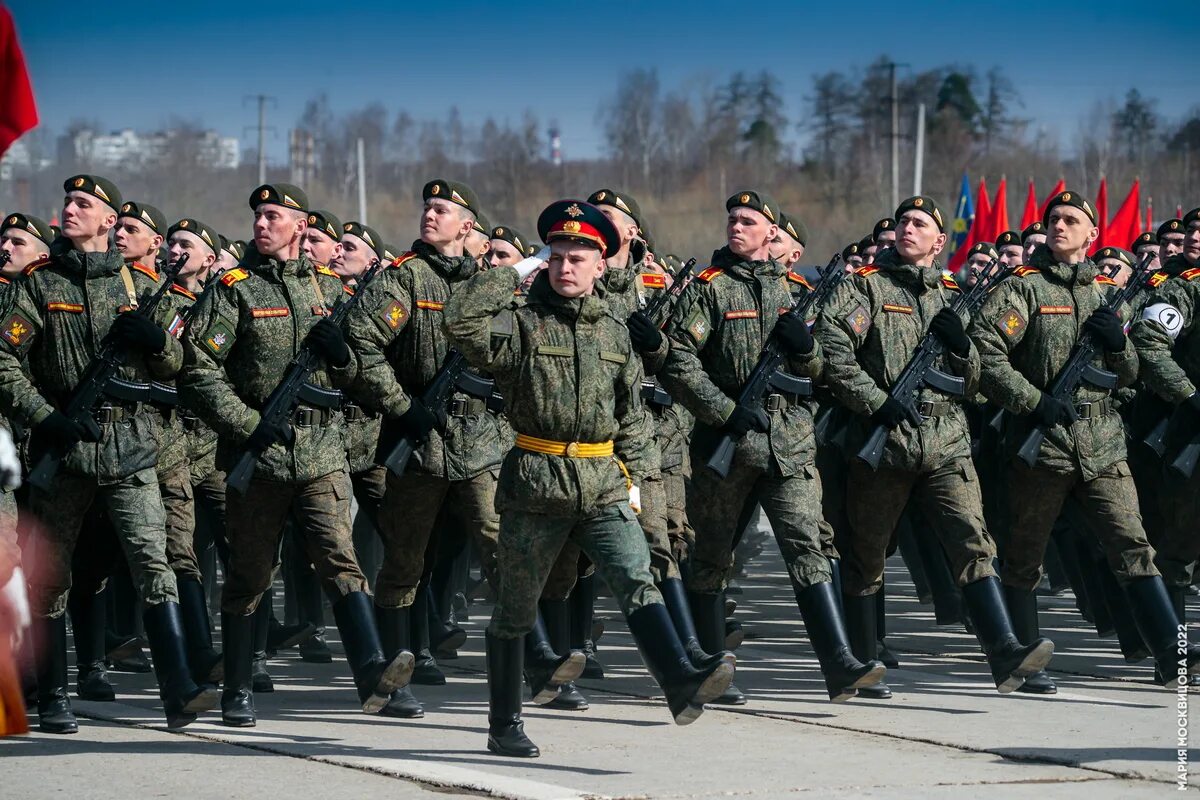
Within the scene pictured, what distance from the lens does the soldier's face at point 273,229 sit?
7.87 metres

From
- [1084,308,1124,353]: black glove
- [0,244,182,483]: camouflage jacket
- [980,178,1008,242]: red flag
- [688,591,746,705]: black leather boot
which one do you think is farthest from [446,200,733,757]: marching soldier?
[980,178,1008,242]: red flag

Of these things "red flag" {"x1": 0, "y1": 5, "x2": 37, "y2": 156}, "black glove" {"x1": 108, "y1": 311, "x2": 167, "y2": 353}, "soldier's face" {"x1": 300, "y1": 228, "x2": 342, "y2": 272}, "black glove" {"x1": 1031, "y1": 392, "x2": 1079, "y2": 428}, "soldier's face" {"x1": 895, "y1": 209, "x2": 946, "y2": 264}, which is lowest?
"black glove" {"x1": 1031, "y1": 392, "x2": 1079, "y2": 428}

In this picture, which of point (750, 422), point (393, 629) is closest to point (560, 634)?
point (393, 629)

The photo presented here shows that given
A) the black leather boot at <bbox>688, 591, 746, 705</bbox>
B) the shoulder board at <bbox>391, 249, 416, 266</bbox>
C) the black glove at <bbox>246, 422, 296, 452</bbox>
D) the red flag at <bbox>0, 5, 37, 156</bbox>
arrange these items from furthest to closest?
the black leather boot at <bbox>688, 591, 746, 705</bbox>
the shoulder board at <bbox>391, 249, 416, 266</bbox>
the black glove at <bbox>246, 422, 296, 452</bbox>
the red flag at <bbox>0, 5, 37, 156</bbox>

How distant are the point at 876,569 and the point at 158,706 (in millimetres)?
3113

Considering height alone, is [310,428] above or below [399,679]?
above

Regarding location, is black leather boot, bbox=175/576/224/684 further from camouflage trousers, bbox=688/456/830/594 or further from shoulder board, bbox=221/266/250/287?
camouflage trousers, bbox=688/456/830/594

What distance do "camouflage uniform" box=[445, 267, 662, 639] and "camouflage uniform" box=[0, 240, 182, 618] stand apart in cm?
144

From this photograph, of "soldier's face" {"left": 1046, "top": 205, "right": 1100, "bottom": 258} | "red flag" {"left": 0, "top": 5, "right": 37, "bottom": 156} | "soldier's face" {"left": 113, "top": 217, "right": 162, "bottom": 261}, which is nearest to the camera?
"red flag" {"left": 0, "top": 5, "right": 37, "bottom": 156}

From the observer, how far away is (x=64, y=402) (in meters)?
7.69

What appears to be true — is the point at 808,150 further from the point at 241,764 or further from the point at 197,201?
the point at 241,764

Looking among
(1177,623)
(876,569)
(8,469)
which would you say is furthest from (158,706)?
(1177,623)

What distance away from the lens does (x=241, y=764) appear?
6.79 metres

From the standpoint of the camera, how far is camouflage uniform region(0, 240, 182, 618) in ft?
24.8
